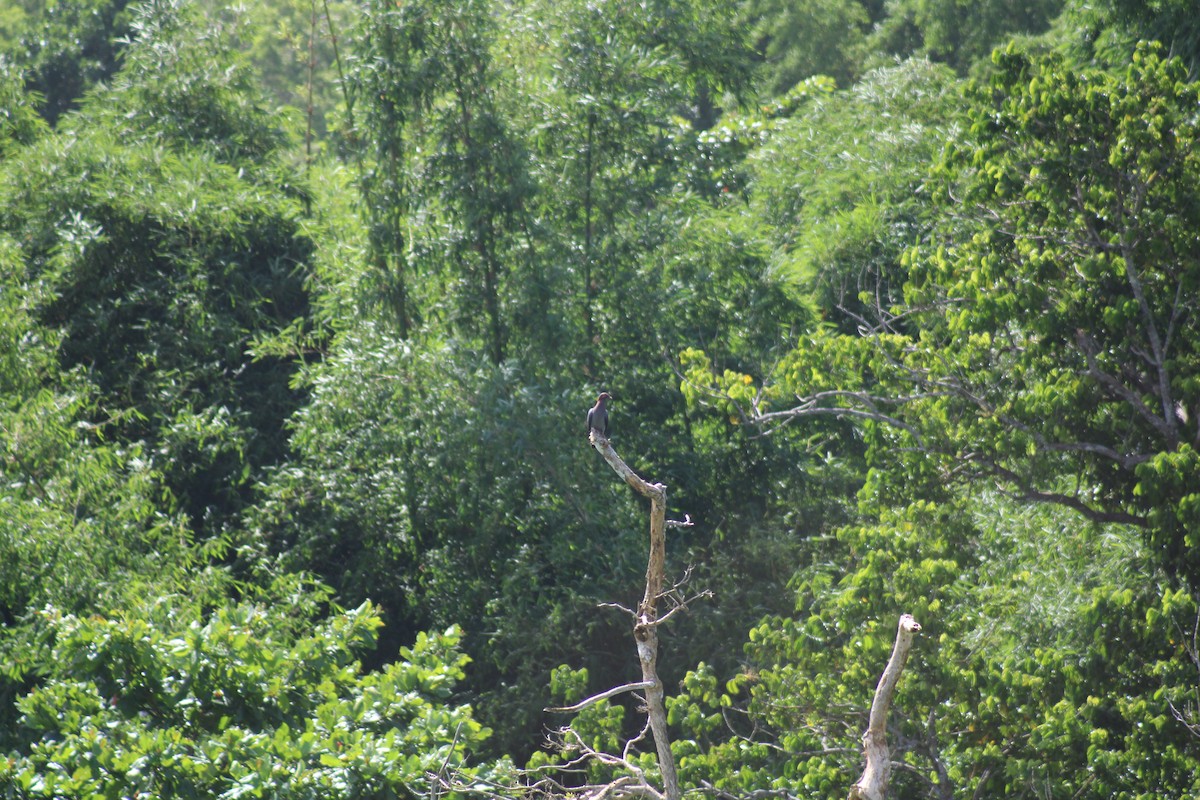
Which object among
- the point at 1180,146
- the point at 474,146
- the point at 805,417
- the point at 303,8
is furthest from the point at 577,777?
the point at 303,8

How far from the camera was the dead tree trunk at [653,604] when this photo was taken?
564 centimetres

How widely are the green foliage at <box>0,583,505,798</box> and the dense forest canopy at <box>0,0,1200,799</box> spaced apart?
0.10 feet

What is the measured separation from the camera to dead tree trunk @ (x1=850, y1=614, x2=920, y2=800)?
5336 mm

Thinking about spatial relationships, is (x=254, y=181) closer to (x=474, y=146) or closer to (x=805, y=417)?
(x=474, y=146)

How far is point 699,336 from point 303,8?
9540 mm

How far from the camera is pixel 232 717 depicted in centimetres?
743

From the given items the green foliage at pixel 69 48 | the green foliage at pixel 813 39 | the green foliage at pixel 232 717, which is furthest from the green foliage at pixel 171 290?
the green foliage at pixel 813 39

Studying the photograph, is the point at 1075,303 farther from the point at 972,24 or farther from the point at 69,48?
the point at 69,48

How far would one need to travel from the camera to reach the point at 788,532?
11.3 m

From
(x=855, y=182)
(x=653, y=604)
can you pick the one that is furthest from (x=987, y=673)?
(x=855, y=182)

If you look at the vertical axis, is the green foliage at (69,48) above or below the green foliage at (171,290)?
above

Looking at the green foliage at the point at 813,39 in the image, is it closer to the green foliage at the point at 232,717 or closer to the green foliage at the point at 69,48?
the green foliage at the point at 69,48

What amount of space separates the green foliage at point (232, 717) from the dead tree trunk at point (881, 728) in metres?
2.11

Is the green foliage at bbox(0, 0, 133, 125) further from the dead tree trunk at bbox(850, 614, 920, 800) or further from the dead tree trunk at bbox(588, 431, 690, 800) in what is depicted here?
the dead tree trunk at bbox(850, 614, 920, 800)
